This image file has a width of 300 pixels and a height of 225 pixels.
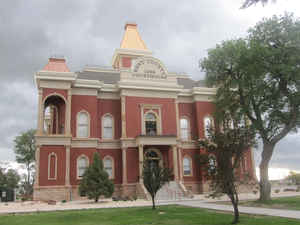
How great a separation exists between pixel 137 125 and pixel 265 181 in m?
12.8

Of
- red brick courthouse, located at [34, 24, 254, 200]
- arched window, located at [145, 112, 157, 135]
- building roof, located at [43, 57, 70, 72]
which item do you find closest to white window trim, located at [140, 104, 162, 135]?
red brick courthouse, located at [34, 24, 254, 200]

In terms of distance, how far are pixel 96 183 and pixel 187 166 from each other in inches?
451

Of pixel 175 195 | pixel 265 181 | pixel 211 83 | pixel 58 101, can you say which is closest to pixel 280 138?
pixel 265 181

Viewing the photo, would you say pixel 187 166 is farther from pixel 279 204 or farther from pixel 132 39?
pixel 132 39

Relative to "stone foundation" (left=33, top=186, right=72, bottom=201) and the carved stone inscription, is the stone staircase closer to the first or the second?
"stone foundation" (left=33, top=186, right=72, bottom=201)

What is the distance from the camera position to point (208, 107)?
33938 millimetres

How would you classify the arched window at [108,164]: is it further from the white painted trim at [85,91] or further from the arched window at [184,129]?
the arched window at [184,129]

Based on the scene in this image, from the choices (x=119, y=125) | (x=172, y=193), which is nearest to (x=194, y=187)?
(x=172, y=193)

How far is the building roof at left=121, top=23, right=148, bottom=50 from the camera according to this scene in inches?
1590

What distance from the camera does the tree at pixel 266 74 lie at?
71.2ft

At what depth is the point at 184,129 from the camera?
33.4m

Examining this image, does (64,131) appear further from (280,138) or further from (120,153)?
(280,138)

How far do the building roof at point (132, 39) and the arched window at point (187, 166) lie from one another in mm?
15712

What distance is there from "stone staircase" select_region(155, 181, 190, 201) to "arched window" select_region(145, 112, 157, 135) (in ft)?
18.3
